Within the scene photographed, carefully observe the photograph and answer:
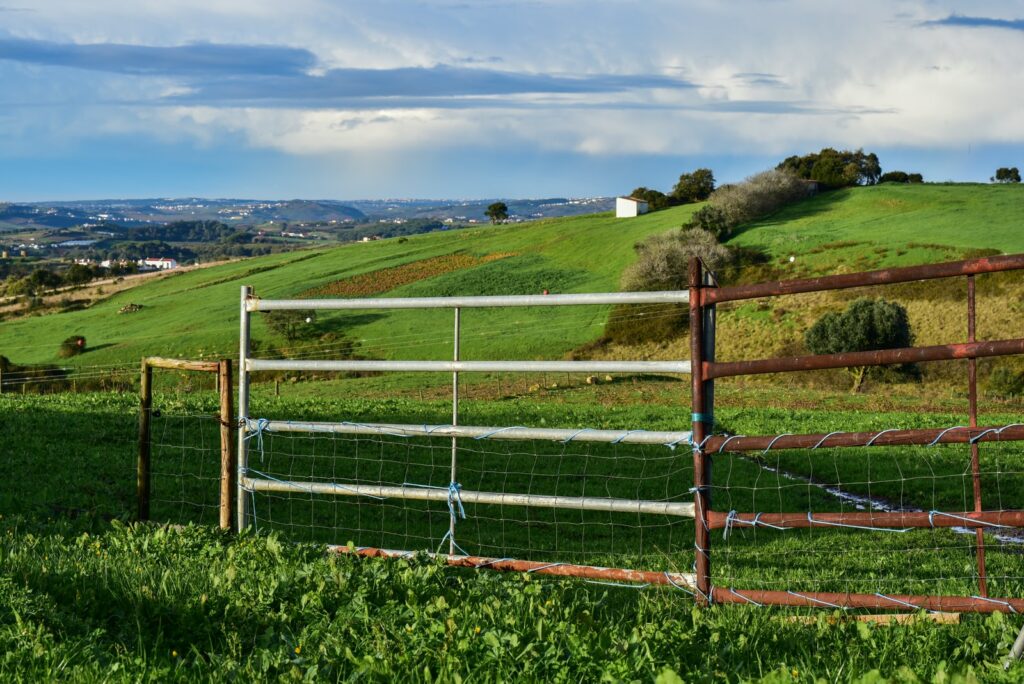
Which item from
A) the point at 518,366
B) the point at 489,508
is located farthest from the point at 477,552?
the point at 518,366

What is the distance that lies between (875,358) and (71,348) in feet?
193

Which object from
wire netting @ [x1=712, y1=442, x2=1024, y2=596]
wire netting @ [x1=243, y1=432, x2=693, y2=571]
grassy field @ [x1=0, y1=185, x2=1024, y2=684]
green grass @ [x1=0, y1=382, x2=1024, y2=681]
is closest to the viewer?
green grass @ [x1=0, y1=382, x2=1024, y2=681]

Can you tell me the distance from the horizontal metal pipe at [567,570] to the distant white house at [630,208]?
89678 millimetres

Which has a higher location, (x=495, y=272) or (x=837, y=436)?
(x=495, y=272)

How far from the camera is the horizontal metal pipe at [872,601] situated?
5.36 metres

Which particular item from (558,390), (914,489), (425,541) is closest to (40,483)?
(425,541)

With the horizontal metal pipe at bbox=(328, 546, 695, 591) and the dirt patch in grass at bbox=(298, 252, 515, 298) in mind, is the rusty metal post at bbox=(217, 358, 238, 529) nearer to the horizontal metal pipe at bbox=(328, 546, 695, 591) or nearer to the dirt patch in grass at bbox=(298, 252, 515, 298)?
the horizontal metal pipe at bbox=(328, 546, 695, 591)

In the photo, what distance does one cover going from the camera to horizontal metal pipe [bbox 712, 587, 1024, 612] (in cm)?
536

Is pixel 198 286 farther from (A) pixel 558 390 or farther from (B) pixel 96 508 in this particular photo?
(B) pixel 96 508

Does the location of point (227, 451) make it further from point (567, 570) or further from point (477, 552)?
point (567, 570)

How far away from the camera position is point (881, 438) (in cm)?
556

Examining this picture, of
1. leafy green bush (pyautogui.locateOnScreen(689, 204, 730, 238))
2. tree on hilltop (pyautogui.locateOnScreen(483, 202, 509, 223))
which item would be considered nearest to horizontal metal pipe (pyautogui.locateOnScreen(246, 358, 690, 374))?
leafy green bush (pyautogui.locateOnScreen(689, 204, 730, 238))

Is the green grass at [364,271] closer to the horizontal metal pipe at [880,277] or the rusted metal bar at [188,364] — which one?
the rusted metal bar at [188,364]

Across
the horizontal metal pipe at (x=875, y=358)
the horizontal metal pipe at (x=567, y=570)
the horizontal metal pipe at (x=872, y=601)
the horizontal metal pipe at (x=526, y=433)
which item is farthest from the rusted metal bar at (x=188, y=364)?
the horizontal metal pipe at (x=872, y=601)
